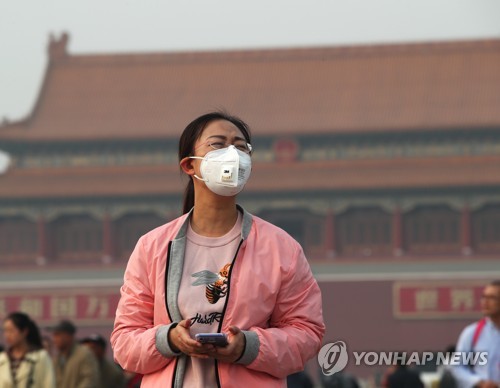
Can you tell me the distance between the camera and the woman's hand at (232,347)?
2.07m

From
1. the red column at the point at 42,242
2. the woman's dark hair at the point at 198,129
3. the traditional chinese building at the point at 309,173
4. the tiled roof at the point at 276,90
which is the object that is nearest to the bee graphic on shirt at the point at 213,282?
the woman's dark hair at the point at 198,129

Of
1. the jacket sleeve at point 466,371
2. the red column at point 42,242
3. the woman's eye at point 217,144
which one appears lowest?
the red column at point 42,242

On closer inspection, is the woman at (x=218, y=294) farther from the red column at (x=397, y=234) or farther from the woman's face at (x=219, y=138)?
the red column at (x=397, y=234)

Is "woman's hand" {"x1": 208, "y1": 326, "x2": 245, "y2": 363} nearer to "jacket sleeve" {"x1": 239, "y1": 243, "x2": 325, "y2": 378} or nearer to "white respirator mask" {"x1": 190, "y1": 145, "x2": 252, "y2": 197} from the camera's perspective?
"jacket sleeve" {"x1": 239, "y1": 243, "x2": 325, "y2": 378}

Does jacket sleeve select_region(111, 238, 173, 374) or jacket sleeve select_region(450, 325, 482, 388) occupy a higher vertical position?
jacket sleeve select_region(111, 238, 173, 374)

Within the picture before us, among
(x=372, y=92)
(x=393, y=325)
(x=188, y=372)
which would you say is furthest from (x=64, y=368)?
(x=372, y=92)

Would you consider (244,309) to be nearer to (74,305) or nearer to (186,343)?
(186,343)

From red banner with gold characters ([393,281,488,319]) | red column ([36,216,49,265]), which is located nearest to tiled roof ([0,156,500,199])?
red column ([36,216,49,265])

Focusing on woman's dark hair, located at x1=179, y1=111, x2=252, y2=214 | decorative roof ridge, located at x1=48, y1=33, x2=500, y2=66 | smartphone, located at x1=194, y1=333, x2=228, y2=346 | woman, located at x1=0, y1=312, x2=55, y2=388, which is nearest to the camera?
smartphone, located at x1=194, y1=333, x2=228, y2=346

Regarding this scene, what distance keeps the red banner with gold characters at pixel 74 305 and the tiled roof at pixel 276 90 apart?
3400 mm

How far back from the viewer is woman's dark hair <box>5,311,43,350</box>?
4.19 m

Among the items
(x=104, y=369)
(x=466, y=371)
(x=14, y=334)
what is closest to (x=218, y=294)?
(x=466, y=371)

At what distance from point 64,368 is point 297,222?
16.2 meters

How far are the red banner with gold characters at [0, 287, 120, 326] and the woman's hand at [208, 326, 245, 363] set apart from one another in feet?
59.2
